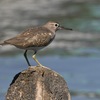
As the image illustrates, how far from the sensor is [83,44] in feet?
74.3

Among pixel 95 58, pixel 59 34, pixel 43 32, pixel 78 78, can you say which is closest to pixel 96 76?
pixel 78 78

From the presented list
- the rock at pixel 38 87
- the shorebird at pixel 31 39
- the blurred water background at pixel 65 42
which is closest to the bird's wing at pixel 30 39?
the shorebird at pixel 31 39

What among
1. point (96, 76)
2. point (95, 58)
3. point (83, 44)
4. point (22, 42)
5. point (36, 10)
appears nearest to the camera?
point (22, 42)

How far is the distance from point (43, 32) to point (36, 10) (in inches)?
738

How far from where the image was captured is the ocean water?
16570mm

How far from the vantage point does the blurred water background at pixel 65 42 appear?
57.6 feet

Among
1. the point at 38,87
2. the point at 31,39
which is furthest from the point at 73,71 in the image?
the point at 38,87

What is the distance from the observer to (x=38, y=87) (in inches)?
298

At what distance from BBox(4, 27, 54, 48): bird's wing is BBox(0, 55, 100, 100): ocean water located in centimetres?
561

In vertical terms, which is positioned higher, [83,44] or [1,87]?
[83,44]

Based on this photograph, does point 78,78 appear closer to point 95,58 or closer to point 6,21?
point 95,58

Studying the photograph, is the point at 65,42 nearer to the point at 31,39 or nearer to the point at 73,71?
the point at 73,71

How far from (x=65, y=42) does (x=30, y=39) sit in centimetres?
1358

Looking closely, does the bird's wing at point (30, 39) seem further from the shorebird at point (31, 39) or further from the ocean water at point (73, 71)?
the ocean water at point (73, 71)
